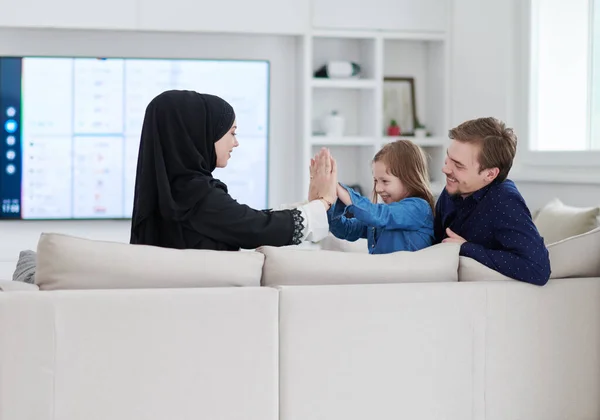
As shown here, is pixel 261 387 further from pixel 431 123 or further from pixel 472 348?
pixel 431 123

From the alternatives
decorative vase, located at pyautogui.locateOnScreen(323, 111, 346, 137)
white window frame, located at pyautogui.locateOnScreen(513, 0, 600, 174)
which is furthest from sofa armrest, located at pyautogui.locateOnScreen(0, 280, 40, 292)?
decorative vase, located at pyautogui.locateOnScreen(323, 111, 346, 137)

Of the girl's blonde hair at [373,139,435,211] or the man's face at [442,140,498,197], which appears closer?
the man's face at [442,140,498,197]

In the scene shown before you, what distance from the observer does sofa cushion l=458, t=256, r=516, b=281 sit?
7.82 feet

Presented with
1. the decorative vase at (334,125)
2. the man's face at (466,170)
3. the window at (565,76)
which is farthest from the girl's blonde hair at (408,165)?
the decorative vase at (334,125)

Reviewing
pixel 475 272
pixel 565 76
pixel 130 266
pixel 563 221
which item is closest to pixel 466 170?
pixel 475 272

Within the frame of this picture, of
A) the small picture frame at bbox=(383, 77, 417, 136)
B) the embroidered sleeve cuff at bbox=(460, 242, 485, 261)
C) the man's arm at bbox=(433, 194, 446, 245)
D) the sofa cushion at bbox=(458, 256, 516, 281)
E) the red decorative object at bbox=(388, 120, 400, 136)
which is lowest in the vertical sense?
the sofa cushion at bbox=(458, 256, 516, 281)

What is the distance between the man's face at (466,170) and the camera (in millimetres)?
2531

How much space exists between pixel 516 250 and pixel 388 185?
491mm

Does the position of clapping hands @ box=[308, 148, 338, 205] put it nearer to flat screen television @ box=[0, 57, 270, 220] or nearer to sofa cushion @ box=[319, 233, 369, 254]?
sofa cushion @ box=[319, 233, 369, 254]

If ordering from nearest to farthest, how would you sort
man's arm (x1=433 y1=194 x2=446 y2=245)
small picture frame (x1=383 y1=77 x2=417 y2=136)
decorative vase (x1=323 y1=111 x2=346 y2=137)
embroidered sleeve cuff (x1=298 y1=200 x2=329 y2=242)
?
embroidered sleeve cuff (x1=298 y1=200 x2=329 y2=242), man's arm (x1=433 y1=194 x2=446 y2=245), decorative vase (x1=323 y1=111 x2=346 y2=137), small picture frame (x1=383 y1=77 x2=417 y2=136)

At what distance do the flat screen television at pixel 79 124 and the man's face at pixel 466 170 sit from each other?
3.11 m

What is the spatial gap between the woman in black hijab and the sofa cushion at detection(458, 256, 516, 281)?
424mm

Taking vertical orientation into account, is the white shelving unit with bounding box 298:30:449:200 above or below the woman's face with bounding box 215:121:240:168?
Answer: above

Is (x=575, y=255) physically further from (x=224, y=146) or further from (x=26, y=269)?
(x=26, y=269)
